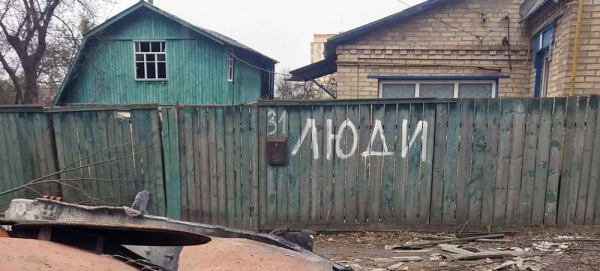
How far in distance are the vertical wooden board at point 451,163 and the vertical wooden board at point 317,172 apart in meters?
1.62

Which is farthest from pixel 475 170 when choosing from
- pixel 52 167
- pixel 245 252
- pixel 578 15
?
pixel 52 167

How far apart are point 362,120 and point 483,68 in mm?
4755

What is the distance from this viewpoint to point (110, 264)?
161 centimetres

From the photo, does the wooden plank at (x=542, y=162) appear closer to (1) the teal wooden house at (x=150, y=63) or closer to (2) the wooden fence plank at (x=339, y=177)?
(2) the wooden fence plank at (x=339, y=177)

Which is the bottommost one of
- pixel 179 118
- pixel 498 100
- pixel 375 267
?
pixel 375 267

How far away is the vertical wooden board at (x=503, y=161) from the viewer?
4.72m

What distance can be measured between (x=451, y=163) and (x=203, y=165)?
3.33 meters

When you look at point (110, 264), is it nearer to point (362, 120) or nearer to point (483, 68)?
point (362, 120)

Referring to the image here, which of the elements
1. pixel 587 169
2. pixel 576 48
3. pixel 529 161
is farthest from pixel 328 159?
pixel 576 48

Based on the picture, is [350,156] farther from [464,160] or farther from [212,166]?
[212,166]

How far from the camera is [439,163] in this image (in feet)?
16.0

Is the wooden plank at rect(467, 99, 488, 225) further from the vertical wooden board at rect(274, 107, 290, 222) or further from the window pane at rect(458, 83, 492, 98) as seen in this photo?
the window pane at rect(458, 83, 492, 98)

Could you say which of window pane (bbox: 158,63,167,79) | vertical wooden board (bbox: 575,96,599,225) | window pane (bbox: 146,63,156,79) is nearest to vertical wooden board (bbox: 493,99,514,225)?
vertical wooden board (bbox: 575,96,599,225)

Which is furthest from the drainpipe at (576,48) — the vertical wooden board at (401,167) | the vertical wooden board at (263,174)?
the vertical wooden board at (263,174)
